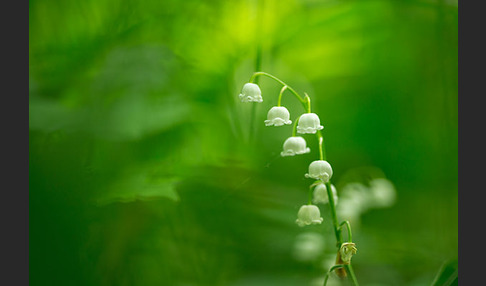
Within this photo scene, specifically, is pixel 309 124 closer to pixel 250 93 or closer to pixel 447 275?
pixel 250 93

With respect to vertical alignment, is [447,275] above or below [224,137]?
below

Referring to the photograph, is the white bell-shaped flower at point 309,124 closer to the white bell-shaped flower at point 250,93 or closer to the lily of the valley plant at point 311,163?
the lily of the valley plant at point 311,163

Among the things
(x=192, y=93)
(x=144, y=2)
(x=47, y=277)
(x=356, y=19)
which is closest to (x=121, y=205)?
(x=47, y=277)

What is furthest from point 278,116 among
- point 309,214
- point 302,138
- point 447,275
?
point 447,275

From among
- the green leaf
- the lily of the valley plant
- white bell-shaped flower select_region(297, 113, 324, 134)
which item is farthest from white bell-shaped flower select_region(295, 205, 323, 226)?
the green leaf

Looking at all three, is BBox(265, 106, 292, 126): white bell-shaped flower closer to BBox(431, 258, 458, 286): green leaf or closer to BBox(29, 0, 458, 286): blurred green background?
BBox(29, 0, 458, 286): blurred green background

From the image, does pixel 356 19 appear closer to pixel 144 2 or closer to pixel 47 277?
pixel 144 2

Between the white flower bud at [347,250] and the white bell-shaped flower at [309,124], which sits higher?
the white bell-shaped flower at [309,124]

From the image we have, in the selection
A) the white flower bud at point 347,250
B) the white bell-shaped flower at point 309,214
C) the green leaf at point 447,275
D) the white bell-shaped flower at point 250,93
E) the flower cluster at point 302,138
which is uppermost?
the white bell-shaped flower at point 250,93

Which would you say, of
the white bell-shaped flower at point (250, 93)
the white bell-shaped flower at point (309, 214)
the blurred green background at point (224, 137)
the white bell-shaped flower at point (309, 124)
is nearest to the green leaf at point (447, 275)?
the blurred green background at point (224, 137)
